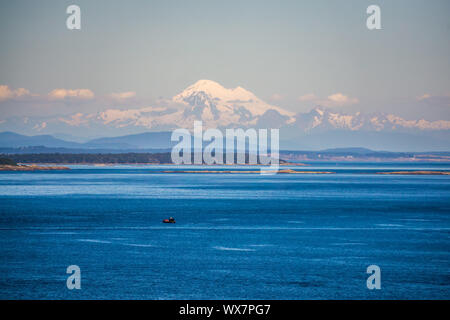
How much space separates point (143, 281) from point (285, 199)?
68314 millimetres

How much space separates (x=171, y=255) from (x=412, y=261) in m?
17.4

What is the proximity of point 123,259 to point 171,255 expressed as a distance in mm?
3817

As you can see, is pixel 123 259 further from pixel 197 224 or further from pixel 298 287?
pixel 197 224

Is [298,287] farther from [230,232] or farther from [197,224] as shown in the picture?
[197,224]

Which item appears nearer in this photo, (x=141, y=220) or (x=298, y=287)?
(x=298, y=287)

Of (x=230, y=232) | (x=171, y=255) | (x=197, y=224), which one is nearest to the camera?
(x=171, y=255)

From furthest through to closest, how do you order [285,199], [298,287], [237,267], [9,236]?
[285,199]
[9,236]
[237,267]
[298,287]

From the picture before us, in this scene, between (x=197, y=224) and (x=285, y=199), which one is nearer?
(x=197, y=224)

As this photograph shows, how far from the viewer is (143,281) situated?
3772cm

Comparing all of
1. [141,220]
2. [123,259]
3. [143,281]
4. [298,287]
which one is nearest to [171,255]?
[123,259]

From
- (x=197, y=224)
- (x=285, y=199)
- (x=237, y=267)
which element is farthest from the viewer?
(x=285, y=199)

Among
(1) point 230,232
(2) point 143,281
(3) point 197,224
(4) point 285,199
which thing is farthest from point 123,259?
(4) point 285,199
